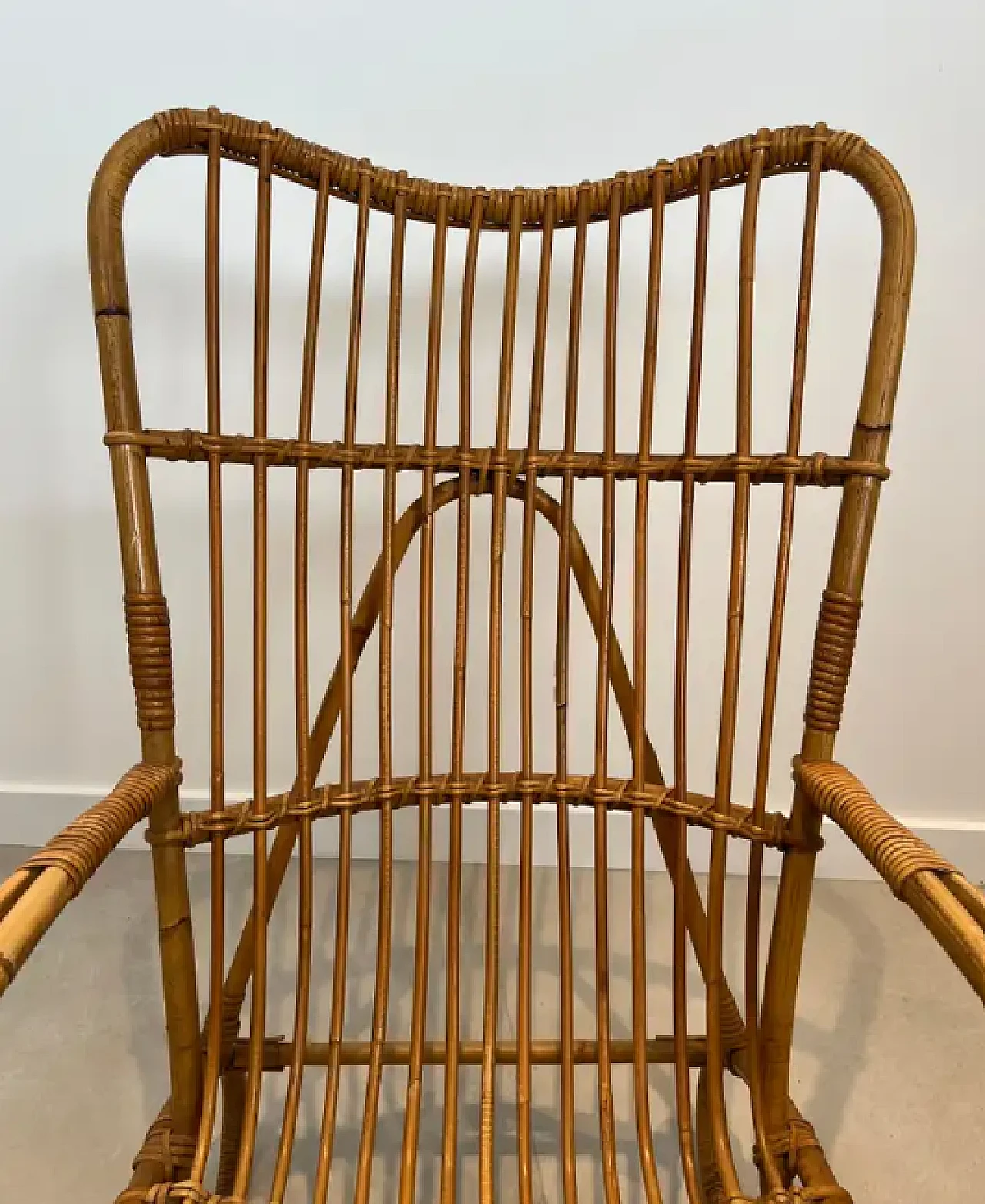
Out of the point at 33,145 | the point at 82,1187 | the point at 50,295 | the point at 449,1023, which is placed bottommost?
the point at 82,1187

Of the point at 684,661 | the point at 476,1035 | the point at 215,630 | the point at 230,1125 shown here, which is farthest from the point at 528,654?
the point at 476,1035

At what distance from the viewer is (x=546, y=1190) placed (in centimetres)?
95

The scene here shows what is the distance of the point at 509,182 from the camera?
3.90 ft

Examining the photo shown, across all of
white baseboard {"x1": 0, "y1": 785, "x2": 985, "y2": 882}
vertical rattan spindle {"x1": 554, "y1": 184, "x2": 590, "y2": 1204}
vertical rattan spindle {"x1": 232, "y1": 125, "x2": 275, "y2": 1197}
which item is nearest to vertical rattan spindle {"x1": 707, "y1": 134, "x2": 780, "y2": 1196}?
vertical rattan spindle {"x1": 554, "y1": 184, "x2": 590, "y2": 1204}

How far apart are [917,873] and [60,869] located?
0.50m

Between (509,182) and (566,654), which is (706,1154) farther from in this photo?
(509,182)

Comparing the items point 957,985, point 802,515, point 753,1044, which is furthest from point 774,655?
point 957,985

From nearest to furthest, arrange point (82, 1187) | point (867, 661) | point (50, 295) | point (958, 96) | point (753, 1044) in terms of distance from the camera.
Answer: point (753, 1044) → point (82, 1187) → point (958, 96) → point (50, 295) → point (867, 661)

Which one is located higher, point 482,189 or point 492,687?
point 482,189

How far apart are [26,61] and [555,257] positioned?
68 cm

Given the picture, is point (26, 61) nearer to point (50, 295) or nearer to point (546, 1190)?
point (50, 295)

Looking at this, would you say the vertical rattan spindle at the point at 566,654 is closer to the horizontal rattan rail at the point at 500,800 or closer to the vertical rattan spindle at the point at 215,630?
the horizontal rattan rail at the point at 500,800

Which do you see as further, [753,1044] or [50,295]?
[50,295]

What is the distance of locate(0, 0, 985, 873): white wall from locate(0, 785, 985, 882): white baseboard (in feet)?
0.51
